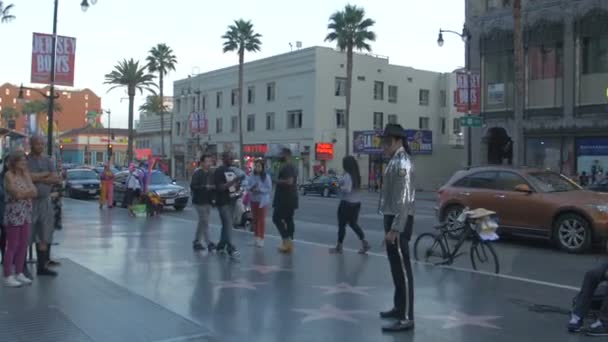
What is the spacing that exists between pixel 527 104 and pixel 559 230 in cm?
1945

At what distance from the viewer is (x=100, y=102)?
540 ft

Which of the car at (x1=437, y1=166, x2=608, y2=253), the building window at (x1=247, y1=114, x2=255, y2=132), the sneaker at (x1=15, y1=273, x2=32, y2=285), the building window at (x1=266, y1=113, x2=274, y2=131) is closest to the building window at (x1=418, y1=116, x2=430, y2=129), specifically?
the building window at (x1=266, y1=113, x2=274, y2=131)

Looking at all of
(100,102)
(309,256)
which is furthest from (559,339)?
(100,102)

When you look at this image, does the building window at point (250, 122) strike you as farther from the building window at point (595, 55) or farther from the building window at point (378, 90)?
the building window at point (595, 55)

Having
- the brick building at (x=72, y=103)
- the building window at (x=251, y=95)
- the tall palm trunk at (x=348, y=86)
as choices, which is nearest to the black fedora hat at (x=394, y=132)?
the tall palm trunk at (x=348, y=86)

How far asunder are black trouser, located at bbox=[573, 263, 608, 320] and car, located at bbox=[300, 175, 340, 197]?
31.3 metres

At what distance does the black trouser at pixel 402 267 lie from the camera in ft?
21.2

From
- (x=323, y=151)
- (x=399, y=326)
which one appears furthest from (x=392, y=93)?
(x=399, y=326)

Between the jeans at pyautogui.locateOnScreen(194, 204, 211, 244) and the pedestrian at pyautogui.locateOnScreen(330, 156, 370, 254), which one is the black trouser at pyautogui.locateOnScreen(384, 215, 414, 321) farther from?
the jeans at pyautogui.locateOnScreen(194, 204, 211, 244)

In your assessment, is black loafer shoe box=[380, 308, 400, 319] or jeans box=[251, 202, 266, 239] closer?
black loafer shoe box=[380, 308, 400, 319]

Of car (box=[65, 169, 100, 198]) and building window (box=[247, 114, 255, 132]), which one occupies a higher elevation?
building window (box=[247, 114, 255, 132])

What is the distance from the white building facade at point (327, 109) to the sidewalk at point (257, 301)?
120ft

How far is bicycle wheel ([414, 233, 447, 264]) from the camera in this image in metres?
10.7

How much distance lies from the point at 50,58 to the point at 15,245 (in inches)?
540
